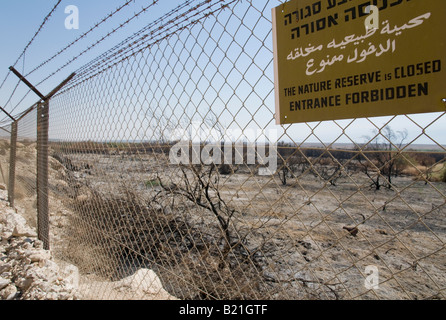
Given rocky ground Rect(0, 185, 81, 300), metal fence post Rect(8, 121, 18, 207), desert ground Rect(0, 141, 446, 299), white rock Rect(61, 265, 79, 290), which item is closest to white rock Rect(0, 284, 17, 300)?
rocky ground Rect(0, 185, 81, 300)

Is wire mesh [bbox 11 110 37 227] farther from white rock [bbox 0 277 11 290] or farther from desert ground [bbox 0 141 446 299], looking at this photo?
white rock [bbox 0 277 11 290]

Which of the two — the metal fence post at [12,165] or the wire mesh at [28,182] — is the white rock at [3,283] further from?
the metal fence post at [12,165]

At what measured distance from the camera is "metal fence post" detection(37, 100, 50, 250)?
3662 mm

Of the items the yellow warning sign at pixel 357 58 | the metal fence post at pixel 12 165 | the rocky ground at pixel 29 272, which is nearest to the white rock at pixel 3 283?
the rocky ground at pixel 29 272

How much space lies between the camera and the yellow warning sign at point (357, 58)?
0.79m

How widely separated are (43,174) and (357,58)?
3.97 metres

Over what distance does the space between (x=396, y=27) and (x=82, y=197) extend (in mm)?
4429

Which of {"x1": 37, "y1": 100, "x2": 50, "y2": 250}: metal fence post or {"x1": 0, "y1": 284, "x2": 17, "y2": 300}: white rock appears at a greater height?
{"x1": 37, "y1": 100, "x2": 50, "y2": 250}: metal fence post

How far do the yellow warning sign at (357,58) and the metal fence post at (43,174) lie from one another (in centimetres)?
349

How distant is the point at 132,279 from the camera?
2.92 meters

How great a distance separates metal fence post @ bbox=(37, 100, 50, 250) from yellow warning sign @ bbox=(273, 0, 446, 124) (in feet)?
11.5
